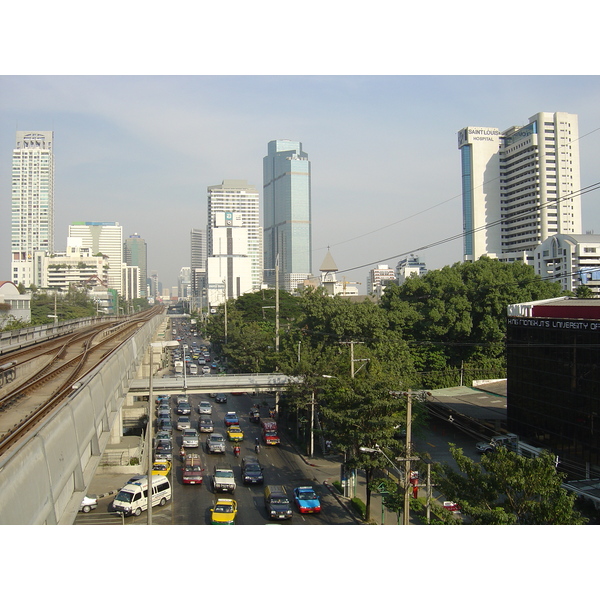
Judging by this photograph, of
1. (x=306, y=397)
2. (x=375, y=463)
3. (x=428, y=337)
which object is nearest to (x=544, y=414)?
(x=375, y=463)

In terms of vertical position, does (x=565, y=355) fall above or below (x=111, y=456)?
above

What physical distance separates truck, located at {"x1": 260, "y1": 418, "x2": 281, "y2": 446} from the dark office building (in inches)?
486

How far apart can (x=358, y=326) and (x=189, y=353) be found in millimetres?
40566

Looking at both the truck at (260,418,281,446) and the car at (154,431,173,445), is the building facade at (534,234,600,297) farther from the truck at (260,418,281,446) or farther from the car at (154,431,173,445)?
the car at (154,431,173,445)

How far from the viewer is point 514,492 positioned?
11492 millimetres

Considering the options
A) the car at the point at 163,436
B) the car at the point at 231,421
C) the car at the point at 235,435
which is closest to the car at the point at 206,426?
the car at the point at 231,421

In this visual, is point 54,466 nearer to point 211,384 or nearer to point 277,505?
point 277,505

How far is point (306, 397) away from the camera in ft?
88.9

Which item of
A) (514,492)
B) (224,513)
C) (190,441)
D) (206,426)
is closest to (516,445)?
(514,492)

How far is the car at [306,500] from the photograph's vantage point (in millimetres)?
19003

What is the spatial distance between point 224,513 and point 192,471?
519cm

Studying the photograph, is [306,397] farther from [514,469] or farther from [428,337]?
[514,469]

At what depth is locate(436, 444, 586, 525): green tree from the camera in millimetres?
10398

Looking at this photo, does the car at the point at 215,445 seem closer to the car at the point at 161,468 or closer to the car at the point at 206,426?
the car at the point at 161,468
